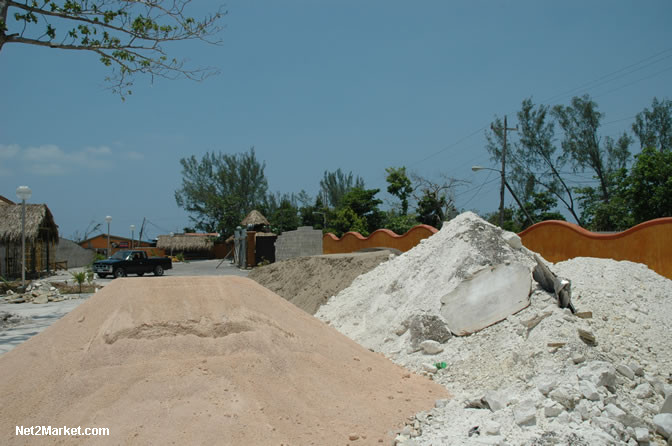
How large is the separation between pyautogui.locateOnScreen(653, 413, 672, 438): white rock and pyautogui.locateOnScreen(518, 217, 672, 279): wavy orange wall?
5421mm

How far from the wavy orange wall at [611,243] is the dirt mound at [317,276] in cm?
389

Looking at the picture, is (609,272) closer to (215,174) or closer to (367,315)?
(367,315)

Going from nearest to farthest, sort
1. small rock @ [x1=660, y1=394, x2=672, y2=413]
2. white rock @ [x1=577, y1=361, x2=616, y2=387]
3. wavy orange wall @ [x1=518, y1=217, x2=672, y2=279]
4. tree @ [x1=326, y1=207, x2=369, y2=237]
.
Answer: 1. small rock @ [x1=660, y1=394, x2=672, y2=413]
2. white rock @ [x1=577, y1=361, x2=616, y2=387]
3. wavy orange wall @ [x1=518, y1=217, x2=672, y2=279]
4. tree @ [x1=326, y1=207, x2=369, y2=237]

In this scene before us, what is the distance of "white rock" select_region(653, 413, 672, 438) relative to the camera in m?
4.40

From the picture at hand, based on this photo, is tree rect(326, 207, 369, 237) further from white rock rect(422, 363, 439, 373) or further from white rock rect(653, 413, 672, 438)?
white rock rect(653, 413, 672, 438)

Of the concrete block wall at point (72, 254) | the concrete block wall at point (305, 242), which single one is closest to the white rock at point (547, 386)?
the concrete block wall at point (305, 242)

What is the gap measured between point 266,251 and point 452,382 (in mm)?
23550

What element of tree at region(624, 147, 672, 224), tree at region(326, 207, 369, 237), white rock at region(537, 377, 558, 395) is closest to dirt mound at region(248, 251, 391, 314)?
white rock at region(537, 377, 558, 395)

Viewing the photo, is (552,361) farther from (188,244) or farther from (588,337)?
(188,244)

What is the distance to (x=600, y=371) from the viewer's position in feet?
16.1

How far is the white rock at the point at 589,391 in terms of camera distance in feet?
15.1

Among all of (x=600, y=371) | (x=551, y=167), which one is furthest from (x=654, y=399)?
(x=551, y=167)

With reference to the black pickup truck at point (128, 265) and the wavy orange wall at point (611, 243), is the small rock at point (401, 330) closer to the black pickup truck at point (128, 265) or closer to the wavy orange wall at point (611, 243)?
the wavy orange wall at point (611, 243)

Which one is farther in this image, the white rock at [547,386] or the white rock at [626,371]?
the white rock at [626,371]
